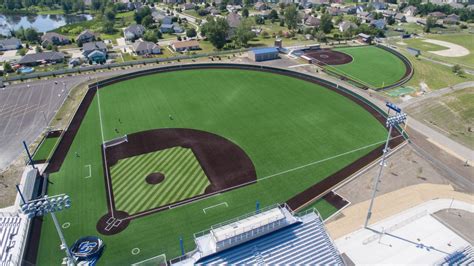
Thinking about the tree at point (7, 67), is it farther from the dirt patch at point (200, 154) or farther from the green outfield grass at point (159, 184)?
the green outfield grass at point (159, 184)

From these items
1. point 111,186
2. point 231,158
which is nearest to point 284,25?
point 231,158

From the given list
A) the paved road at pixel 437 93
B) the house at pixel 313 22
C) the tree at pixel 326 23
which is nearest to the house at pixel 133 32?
the tree at pixel 326 23

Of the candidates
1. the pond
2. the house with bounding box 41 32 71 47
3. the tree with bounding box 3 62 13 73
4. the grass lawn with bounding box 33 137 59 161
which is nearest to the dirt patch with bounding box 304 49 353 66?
the grass lawn with bounding box 33 137 59 161

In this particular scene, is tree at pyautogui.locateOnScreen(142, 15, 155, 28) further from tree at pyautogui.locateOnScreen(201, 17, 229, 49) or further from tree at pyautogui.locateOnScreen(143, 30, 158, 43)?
tree at pyautogui.locateOnScreen(201, 17, 229, 49)

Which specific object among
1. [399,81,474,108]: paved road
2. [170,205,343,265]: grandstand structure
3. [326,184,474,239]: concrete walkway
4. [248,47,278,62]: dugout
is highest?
[248,47,278,62]: dugout

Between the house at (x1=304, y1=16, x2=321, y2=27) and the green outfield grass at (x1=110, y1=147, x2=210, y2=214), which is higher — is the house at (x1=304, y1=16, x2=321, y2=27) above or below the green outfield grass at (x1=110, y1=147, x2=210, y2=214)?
above

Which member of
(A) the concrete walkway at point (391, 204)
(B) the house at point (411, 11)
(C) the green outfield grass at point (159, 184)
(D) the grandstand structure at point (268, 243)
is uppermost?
→ (B) the house at point (411, 11)

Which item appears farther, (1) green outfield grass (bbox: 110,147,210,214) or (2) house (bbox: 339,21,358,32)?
(2) house (bbox: 339,21,358,32)
